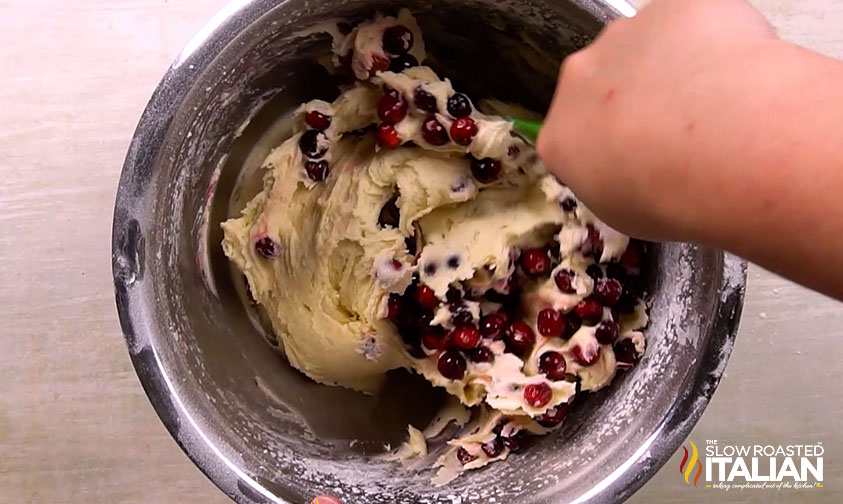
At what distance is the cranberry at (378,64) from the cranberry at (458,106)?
96mm

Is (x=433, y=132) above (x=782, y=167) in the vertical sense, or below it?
below

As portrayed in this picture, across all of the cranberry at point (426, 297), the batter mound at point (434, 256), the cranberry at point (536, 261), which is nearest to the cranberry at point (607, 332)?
the batter mound at point (434, 256)

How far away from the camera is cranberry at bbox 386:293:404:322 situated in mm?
1061

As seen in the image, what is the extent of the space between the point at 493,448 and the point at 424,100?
46 cm

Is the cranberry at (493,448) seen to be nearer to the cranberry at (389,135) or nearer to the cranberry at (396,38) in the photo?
the cranberry at (389,135)

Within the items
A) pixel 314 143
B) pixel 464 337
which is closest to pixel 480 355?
pixel 464 337

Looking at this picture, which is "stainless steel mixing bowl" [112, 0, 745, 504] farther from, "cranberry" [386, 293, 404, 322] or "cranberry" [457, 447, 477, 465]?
"cranberry" [386, 293, 404, 322]

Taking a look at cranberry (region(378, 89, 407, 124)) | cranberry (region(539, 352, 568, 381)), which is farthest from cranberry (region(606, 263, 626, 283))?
cranberry (region(378, 89, 407, 124))

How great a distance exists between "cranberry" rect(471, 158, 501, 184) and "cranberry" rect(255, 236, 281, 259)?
0.94ft

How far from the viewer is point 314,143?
104 centimetres

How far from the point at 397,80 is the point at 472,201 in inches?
7.7

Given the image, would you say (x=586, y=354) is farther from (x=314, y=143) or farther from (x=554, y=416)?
(x=314, y=143)

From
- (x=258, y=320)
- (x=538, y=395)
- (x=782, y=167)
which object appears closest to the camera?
(x=782, y=167)

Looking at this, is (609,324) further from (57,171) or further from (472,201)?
(57,171)
